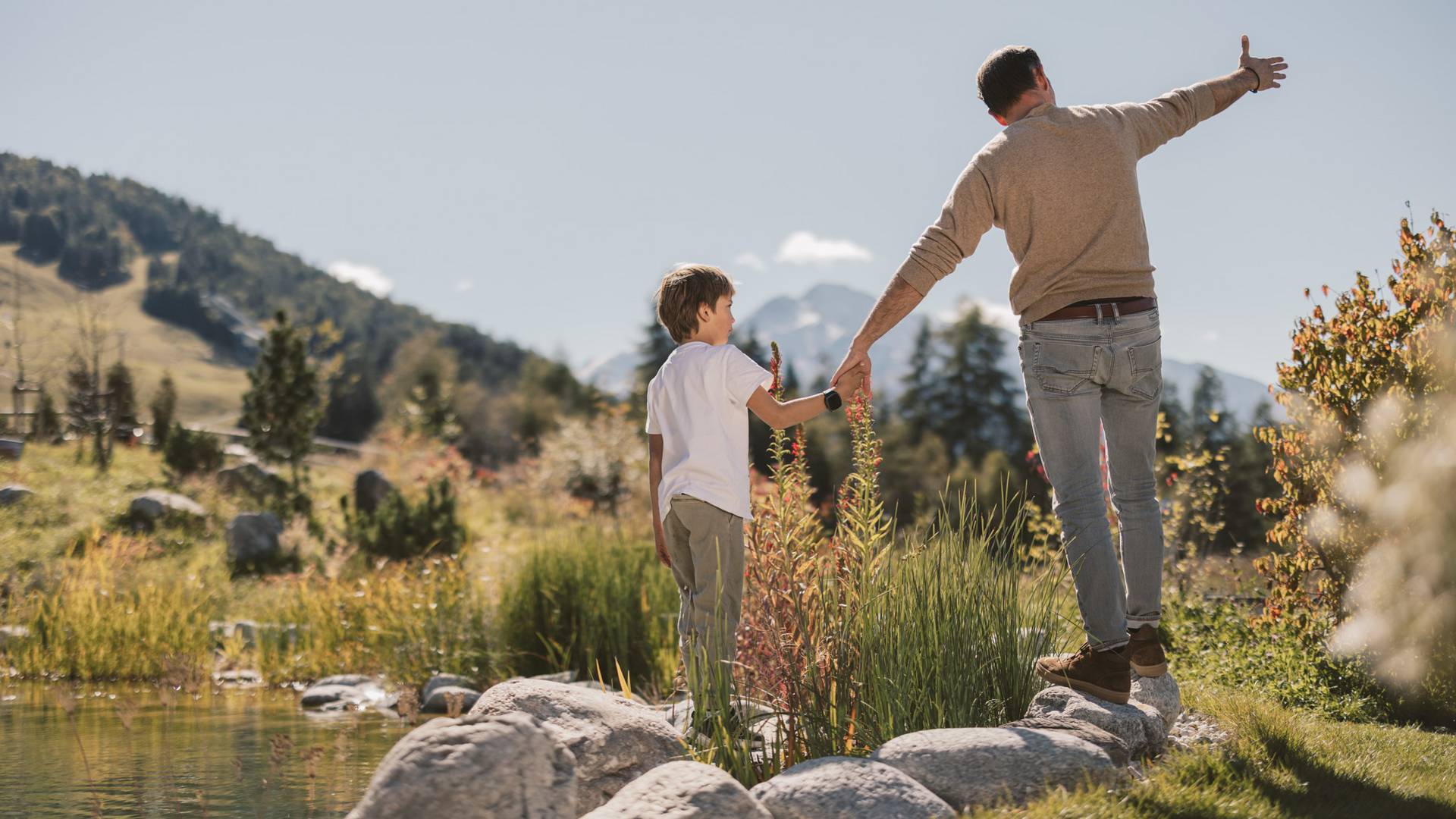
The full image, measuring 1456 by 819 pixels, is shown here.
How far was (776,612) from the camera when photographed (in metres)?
3.91

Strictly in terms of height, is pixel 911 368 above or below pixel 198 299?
below

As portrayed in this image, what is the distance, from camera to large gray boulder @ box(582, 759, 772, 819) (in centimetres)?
273

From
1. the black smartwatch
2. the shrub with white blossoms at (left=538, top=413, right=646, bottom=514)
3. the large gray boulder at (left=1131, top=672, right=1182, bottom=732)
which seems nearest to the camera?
the black smartwatch

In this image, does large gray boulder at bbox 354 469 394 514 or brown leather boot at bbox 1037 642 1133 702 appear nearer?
brown leather boot at bbox 1037 642 1133 702

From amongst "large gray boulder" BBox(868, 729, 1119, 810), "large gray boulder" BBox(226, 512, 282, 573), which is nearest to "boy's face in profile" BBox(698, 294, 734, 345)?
"large gray boulder" BBox(868, 729, 1119, 810)

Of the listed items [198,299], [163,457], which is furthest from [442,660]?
[198,299]

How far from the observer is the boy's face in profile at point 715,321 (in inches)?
154

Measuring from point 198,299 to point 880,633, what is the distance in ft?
299

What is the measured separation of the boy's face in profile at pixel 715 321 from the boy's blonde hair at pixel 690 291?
0.05 ft

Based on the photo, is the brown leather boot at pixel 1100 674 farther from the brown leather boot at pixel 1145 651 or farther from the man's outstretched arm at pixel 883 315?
the man's outstretched arm at pixel 883 315

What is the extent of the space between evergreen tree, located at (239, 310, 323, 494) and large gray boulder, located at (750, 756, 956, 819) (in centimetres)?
1784

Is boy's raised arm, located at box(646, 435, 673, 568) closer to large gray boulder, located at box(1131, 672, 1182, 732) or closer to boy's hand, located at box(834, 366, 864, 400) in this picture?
boy's hand, located at box(834, 366, 864, 400)

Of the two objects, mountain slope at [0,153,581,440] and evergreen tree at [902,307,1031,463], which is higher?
mountain slope at [0,153,581,440]

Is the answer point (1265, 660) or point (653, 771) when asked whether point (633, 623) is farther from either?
point (653, 771)
